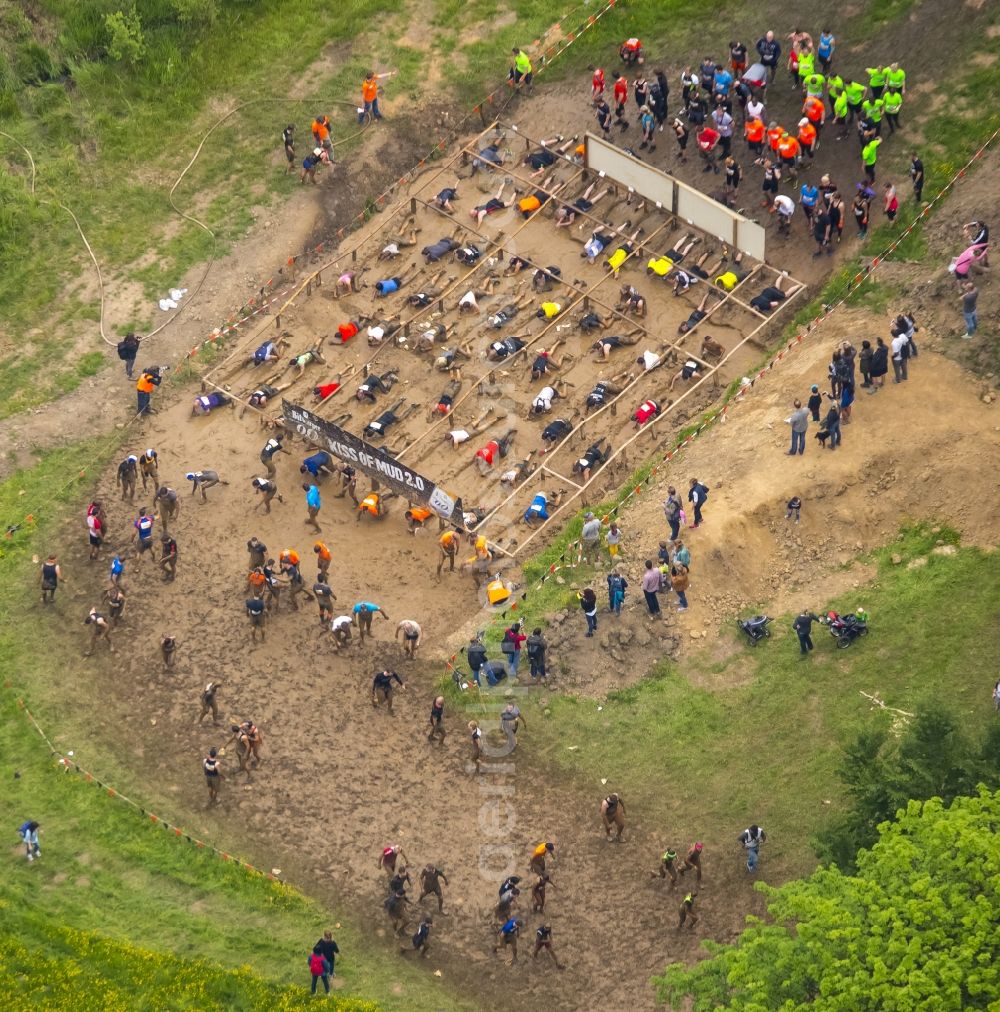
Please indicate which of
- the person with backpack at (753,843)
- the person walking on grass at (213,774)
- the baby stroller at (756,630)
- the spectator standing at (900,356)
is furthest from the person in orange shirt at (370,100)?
the person with backpack at (753,843)

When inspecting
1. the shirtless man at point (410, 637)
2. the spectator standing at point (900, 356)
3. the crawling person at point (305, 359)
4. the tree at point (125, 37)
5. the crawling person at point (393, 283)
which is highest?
the tree at point (125, 37)

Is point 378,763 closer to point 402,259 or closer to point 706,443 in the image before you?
point 706,443

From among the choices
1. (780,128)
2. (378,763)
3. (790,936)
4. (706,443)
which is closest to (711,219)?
(780,128)

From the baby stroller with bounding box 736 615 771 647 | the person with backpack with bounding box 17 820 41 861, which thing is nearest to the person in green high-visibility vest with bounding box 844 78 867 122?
the baby stroller with bounding box 736 615 771 647

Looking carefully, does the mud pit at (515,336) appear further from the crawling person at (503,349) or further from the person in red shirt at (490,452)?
the person in red shirt at (490,452)

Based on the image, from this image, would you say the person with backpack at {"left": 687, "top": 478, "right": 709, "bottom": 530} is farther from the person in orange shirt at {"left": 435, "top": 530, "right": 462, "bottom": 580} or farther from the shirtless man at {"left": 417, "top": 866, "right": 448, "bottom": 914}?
the shirtless man at {"left": 417, "top": 866, "right": 448, "bottom": 914}

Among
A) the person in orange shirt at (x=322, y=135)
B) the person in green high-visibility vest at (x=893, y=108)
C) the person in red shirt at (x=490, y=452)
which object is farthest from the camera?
the person in orange shirt at (x=322, y=135)
